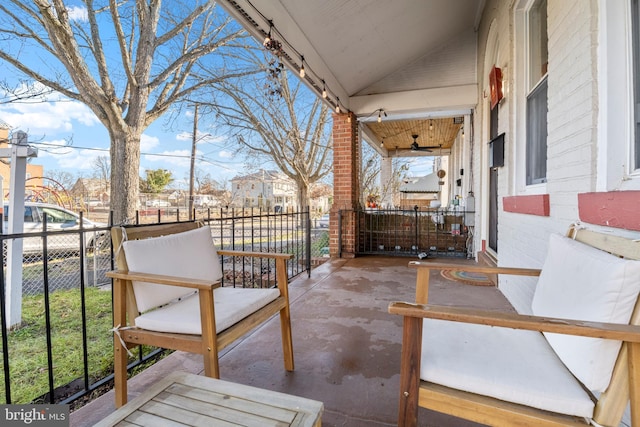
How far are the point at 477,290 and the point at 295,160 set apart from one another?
8583mm

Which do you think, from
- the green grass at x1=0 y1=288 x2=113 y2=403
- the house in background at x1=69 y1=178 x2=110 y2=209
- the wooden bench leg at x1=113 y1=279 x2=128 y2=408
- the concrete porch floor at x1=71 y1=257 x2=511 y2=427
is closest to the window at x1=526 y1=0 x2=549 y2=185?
the concrete porch floor at x1=71 y1=257 x2=511 y2=427

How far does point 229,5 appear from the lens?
8.34ft

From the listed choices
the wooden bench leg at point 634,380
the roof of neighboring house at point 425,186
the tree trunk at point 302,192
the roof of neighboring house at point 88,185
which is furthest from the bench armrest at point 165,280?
the roof of neighboring house at point 88,185

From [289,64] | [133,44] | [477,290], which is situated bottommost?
[477,290]

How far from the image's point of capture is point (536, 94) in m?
2.60

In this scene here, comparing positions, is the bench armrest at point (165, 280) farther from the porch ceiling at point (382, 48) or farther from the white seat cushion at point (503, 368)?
the porch ceiling at point (382, 48)

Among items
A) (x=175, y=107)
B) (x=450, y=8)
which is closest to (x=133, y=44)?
(x=175, y=107)

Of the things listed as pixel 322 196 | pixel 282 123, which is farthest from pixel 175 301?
pixel 322 196

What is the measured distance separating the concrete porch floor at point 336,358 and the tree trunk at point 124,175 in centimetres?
436

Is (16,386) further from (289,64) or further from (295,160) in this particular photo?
(295,160)

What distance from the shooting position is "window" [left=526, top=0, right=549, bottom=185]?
248 centimetres

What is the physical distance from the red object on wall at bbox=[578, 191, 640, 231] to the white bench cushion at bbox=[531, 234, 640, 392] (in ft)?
0.55

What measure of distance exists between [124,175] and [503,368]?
6.77 meters

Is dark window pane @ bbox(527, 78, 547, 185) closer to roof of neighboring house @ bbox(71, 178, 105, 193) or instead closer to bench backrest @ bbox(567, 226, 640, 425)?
bench backrest @ bbox(567, 226, 640, 425)
